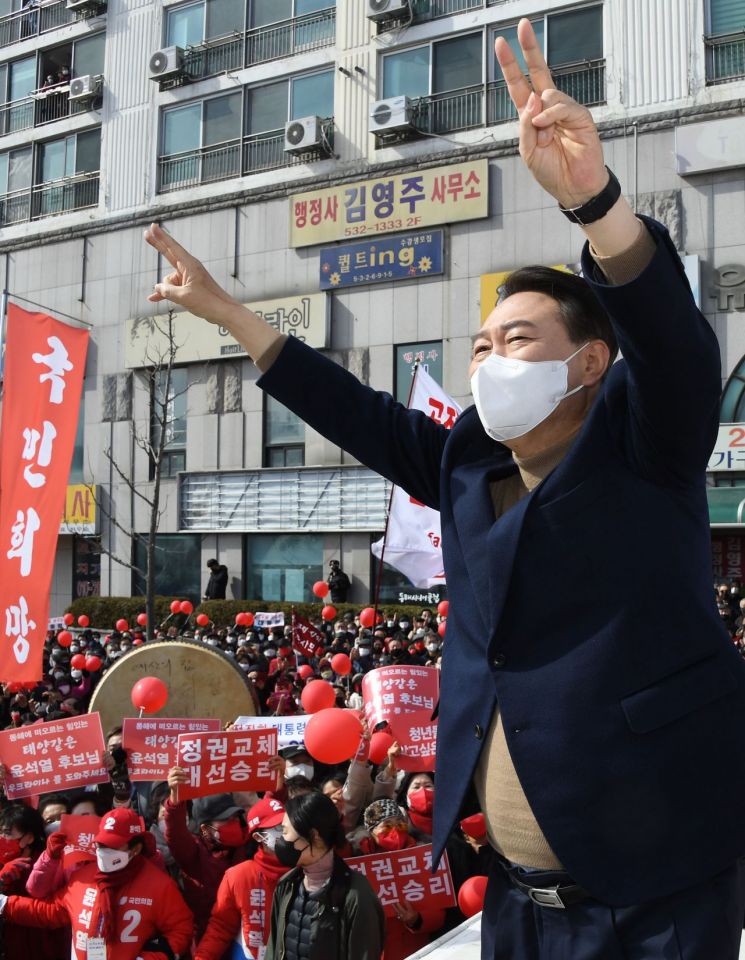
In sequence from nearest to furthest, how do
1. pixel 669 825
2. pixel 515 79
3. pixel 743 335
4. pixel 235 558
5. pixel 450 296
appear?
pixel 669 825 < pixel 515 79 < pixel 743 335 < pixel 450 296 < pixel 235 558

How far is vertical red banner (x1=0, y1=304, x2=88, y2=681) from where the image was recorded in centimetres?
774

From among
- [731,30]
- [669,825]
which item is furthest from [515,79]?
[731,30]

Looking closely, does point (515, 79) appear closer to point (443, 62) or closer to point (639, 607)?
point (639, 607)

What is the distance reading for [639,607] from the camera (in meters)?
1.49

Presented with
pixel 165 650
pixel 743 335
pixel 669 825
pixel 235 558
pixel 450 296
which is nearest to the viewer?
pixel 669 825

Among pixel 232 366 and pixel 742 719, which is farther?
pixel 232 366

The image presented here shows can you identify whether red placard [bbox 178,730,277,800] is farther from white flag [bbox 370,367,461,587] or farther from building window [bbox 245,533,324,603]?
building window [bbox 245,533,324,603]

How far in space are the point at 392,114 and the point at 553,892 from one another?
20.5 m

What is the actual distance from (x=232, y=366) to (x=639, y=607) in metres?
21.9

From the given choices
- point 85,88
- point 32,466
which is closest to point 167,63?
point 85,88

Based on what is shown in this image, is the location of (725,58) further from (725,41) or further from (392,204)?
(392,204)

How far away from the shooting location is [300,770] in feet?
21.2

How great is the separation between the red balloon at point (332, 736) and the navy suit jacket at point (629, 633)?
4.00 metres

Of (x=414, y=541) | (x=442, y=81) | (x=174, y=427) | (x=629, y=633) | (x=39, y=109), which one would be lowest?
(x=629, y=633)
